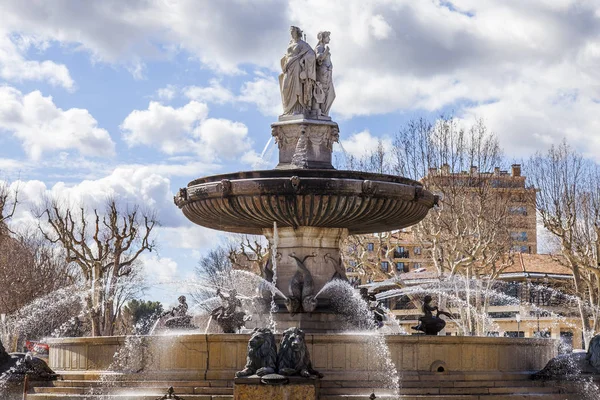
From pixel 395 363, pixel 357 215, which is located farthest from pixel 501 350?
pixel 357 215

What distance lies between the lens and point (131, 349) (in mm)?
14734

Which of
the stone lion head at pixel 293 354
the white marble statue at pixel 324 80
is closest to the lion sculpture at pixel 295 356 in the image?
the stone lion head at pixel 293 354

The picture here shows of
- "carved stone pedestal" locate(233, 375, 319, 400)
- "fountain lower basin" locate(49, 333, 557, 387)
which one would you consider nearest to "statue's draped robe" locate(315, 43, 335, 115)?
"fountain lower basin" locate(49, 333, 557, 387)

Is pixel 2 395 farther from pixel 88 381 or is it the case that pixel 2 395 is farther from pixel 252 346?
pixel 252 346

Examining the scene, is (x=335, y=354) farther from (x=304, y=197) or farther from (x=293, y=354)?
(x=304, y=197)

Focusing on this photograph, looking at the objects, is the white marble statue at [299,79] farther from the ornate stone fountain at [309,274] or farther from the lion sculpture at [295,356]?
the lion sculpture at [295,356]

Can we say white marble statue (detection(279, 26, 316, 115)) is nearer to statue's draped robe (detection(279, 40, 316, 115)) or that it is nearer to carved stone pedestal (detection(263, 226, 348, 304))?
statue's draped robe (detection(279, 40, 316, 115))

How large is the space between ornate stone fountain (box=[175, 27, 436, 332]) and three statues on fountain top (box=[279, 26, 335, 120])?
2cm

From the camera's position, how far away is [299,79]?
18719 millimetres

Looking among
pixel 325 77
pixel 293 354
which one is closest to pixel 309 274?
pixel 325 77

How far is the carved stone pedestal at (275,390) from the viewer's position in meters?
12.2

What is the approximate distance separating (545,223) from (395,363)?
961 inches

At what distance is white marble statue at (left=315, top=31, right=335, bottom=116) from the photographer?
61.7 ft

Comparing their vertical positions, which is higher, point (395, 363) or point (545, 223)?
point (545, 223)
